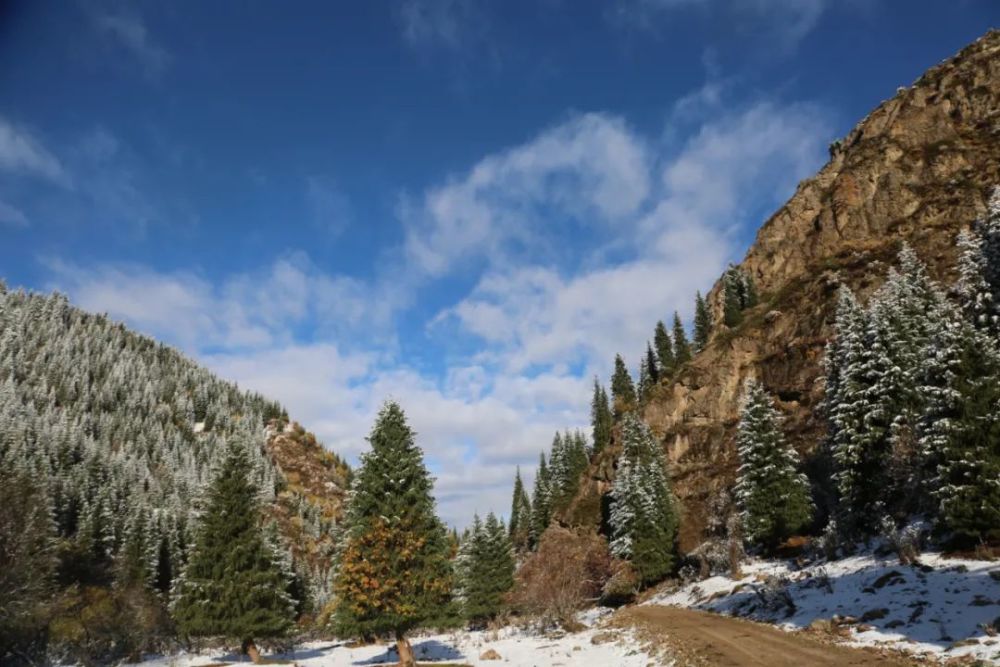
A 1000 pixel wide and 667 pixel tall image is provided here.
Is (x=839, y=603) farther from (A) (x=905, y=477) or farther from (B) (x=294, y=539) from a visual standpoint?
(B) (x=294, y=539)

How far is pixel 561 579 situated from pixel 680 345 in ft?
263

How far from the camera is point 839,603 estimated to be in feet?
76.7

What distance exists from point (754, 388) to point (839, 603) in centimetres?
2532

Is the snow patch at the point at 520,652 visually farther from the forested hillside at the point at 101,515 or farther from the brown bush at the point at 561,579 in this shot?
the forested hillside at the point at 101,515

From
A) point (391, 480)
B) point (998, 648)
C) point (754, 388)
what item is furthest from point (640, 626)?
point (754, 388)

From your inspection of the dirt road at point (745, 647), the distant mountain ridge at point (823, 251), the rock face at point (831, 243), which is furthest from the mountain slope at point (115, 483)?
the rock face at point (831, 243)

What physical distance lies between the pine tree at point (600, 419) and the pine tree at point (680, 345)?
19.4 metres

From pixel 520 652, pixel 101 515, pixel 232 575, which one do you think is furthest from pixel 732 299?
pixel 101 515

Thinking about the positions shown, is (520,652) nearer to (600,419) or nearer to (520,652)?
(520,652)


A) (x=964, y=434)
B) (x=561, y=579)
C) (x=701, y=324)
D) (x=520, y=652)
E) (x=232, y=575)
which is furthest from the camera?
(x=701, y=324)

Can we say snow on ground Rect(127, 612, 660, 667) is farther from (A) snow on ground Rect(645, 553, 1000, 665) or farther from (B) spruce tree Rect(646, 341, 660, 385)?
(B) spruce tree Rect(646, 341, 660, 385)

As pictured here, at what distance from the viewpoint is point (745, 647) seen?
19.4 m

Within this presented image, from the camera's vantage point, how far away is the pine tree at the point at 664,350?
375 feet

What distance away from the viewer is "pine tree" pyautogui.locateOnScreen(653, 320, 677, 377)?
4505 inches
